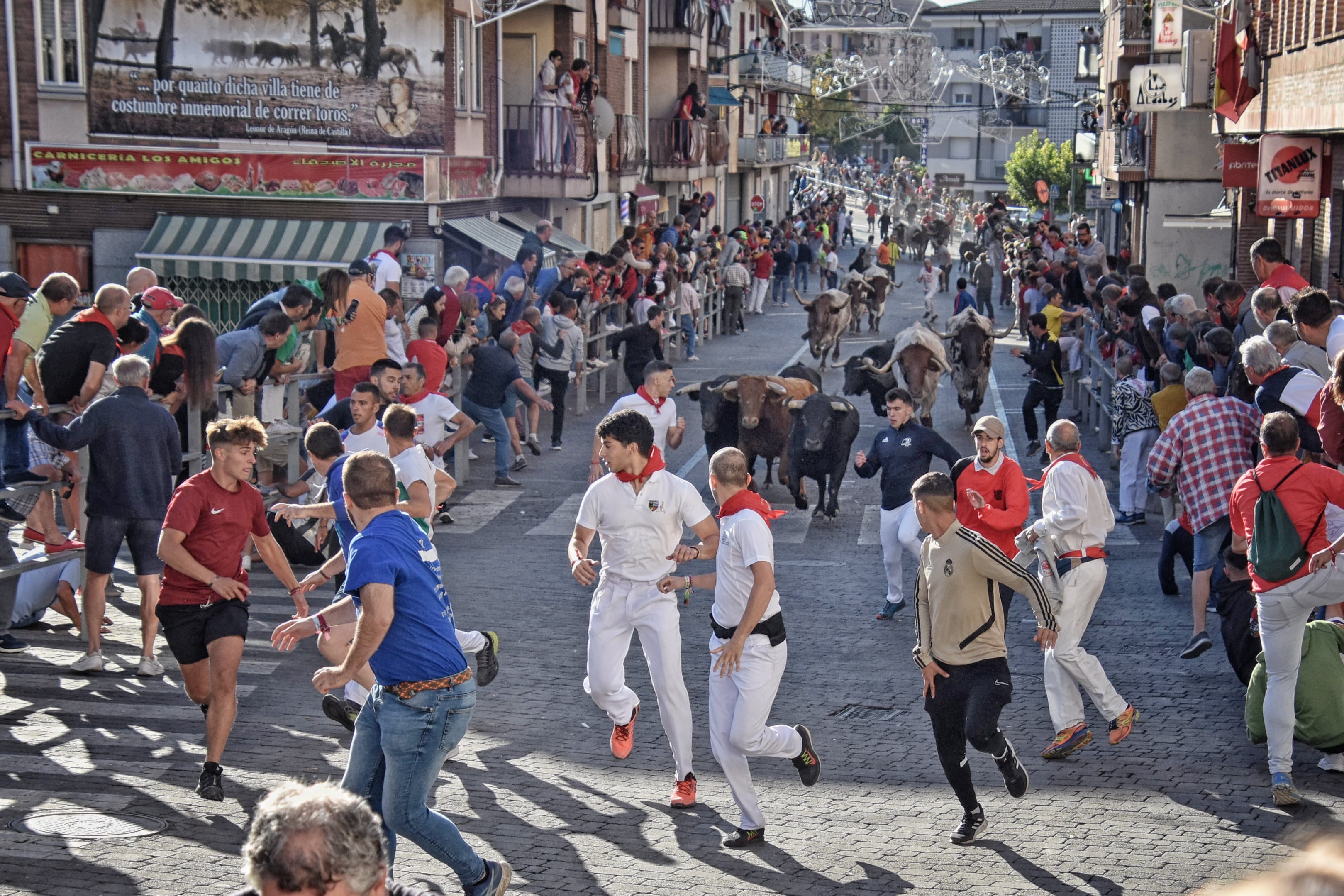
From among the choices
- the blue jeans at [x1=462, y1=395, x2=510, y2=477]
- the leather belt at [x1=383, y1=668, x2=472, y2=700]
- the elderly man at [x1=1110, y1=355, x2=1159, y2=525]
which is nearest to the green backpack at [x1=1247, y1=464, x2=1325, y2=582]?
the leather belt at [x1=383, y1=668, x2=472, y2=700]

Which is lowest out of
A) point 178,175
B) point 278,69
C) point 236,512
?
point 236,512

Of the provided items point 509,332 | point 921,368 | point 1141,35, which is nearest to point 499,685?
point 509,332

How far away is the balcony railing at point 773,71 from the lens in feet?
196

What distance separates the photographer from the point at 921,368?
1955 cm

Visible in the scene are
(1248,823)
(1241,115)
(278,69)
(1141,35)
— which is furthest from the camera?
(1141,35)

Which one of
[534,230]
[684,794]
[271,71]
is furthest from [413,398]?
[534,230]

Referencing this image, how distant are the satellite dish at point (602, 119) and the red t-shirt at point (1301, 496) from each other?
78.8ft

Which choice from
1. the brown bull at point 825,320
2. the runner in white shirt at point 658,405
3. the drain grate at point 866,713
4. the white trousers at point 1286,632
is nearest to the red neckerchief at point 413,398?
the runner in white shirt at point 658,405

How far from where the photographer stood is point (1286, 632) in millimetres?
8078

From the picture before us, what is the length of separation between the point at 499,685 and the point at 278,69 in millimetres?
16698

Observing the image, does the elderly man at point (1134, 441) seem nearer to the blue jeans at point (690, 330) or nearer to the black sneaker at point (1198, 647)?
the black sneaker at point (1198, 647)

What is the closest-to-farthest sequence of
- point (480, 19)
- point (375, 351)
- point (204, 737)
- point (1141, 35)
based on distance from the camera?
point (204, 737) → point (375, 351) → point (480, 19) → point (1141, 35)

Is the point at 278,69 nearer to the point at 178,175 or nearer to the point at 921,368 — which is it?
the point at 178,175

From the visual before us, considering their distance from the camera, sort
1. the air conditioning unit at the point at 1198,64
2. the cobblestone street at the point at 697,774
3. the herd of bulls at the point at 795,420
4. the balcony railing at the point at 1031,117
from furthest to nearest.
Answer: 1. the balcony railing at the point at 1031,117
2. the air conditioning unit at the point at 1198,64
3. the herd of bulls at the point at 795,420
4. the cobblestone street at the point at 697,774
